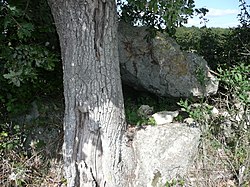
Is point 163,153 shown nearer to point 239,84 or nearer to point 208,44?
point 239,84

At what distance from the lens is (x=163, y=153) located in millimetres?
3998

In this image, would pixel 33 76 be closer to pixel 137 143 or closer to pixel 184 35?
pixel 137 143

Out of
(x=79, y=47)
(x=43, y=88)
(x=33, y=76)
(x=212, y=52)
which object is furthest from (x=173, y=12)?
(x=212, y=52)

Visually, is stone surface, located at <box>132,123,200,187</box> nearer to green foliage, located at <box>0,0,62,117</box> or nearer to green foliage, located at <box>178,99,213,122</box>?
green foliage, located at <box>178,99,213,122</box>

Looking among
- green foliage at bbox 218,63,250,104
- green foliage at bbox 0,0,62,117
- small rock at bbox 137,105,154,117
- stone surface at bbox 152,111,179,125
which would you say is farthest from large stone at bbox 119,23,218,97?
green foliage at bbox 0,0,62,117

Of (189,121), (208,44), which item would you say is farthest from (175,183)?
(208,44)

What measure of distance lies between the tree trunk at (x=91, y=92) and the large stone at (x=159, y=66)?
3.49 feet

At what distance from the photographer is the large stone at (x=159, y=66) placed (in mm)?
4707

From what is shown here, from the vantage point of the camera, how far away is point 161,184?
392cm

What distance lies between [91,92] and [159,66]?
139 cm

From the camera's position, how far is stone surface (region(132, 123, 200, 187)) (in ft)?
12.9

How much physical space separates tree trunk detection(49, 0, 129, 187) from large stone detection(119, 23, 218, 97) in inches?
41.8

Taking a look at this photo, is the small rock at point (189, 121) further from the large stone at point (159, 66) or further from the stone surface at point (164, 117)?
the large stone at point (159, 66)

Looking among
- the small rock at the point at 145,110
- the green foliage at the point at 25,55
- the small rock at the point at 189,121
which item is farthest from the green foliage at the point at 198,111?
the green foliage at the point at 25,55
